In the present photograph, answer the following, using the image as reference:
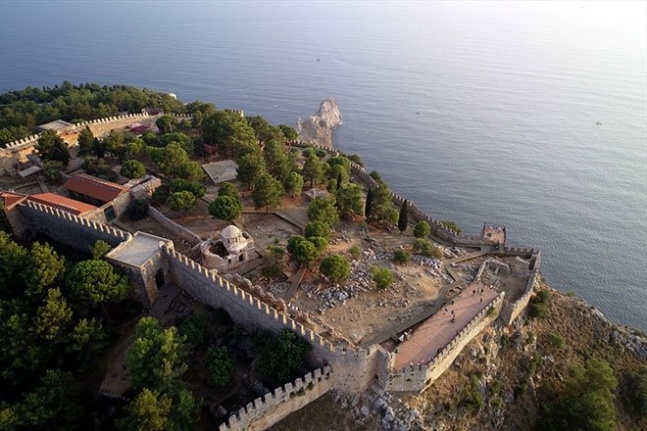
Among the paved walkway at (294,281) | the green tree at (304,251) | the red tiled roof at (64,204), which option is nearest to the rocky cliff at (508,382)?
the paved walkway at (294,281)

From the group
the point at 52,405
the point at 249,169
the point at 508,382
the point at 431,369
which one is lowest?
the point at 52,405

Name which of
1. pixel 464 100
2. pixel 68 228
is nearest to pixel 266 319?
pixel 68 228

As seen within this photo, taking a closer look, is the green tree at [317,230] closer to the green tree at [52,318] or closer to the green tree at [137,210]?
the green tree at [137,210]

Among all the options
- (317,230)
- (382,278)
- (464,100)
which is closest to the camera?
(382,278)

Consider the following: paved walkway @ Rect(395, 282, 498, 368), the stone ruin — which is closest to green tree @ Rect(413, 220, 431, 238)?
paved walkway @ Rect(395, 282, 498, 368)

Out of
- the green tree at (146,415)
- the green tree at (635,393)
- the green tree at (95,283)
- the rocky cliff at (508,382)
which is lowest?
the green tree at (635,393)

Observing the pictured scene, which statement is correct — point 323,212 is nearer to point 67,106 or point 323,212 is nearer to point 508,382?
point 508,382
